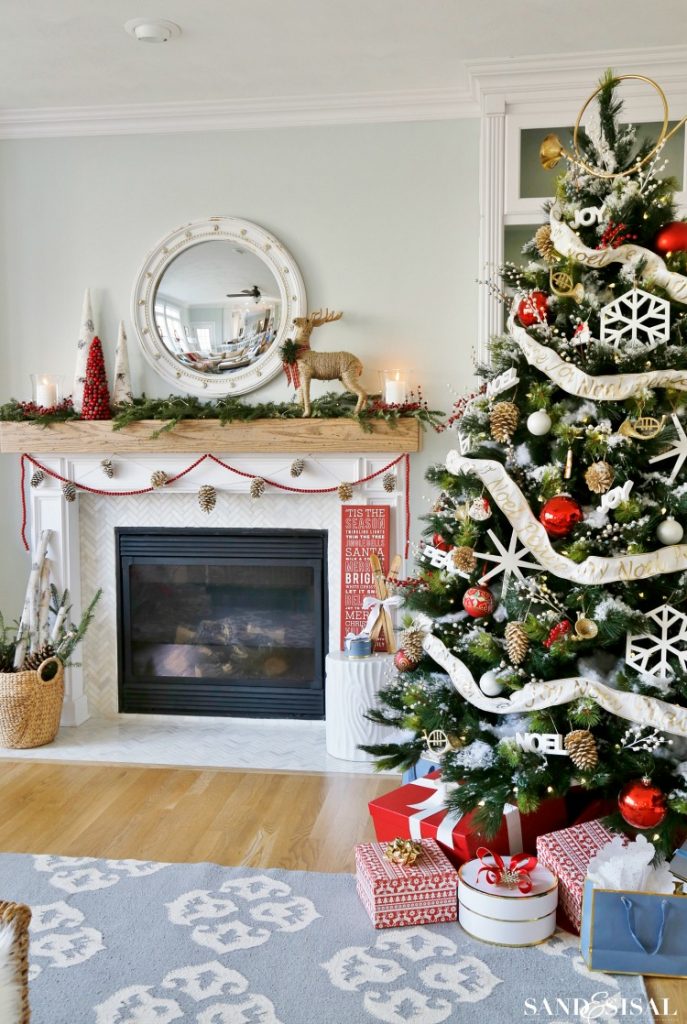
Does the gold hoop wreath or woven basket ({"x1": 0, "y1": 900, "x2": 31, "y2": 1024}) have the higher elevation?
the gold hoop wreath

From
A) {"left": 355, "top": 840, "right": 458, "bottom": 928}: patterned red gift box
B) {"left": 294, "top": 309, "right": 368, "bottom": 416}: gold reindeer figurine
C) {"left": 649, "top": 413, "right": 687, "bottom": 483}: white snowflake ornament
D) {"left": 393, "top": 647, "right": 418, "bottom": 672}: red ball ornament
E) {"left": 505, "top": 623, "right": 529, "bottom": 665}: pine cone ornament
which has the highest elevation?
{"left": 294, "top": 309, "right": 368, "bottom": 416}: gold reindeer figurine

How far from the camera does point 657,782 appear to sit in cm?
223

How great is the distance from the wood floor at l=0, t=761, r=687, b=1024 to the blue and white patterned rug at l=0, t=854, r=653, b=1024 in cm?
21

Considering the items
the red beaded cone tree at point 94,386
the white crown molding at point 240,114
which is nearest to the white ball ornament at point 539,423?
the white crown molding at point 240,114

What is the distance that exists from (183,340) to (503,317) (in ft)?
4.48

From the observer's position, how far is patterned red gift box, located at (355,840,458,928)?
2.35 metres

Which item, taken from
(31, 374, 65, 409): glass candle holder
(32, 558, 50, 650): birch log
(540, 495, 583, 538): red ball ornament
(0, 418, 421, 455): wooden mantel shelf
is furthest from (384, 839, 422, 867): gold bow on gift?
(31, 374, 65, 409): glass candle holder

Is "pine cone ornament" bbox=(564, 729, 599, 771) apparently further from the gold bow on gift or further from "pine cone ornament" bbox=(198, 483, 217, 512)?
"pine cone ornament" bbox=(198, 483, 217, 512)

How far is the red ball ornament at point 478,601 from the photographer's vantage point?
2314 mm

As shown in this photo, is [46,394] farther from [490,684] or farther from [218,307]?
[490,684]

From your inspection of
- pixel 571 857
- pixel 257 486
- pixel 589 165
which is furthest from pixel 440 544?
pixel 257 486

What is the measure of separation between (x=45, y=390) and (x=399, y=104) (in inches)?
74.9

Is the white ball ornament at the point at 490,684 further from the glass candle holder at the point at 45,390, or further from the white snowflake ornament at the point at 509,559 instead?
the glass candle holder at the point at 45,390

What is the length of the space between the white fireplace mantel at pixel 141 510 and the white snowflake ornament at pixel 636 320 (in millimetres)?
1701
